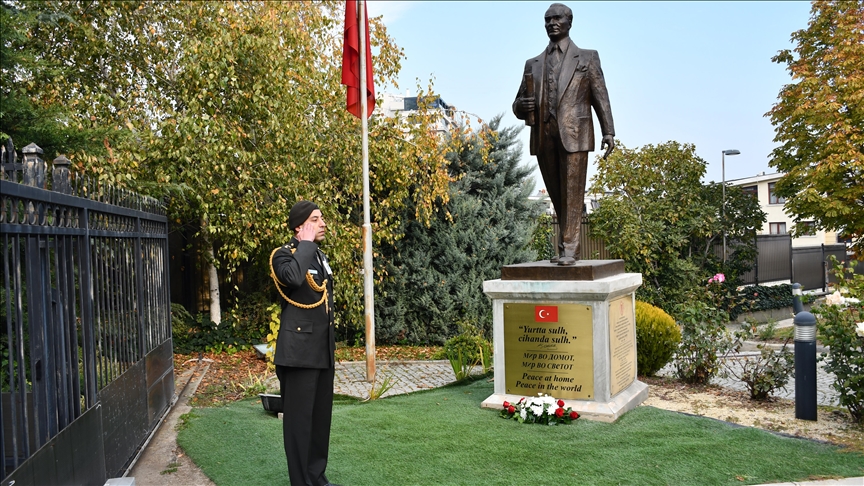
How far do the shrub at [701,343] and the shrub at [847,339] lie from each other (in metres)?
1.47

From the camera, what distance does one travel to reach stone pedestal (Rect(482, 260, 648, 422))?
6.31 metres

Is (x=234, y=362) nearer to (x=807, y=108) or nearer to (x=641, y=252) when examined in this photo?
(x=641, y=252)

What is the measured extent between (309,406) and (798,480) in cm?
324

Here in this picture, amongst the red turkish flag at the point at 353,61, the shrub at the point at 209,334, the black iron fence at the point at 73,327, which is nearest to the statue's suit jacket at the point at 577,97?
the red turkish flag at the point at 353,61

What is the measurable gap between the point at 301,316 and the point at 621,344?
140 inches

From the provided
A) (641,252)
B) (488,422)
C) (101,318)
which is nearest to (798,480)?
(488,422)

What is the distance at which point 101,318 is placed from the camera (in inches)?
193

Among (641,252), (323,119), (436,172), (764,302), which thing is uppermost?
(323,119)

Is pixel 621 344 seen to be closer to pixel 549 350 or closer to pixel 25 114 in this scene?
pixel 549 350

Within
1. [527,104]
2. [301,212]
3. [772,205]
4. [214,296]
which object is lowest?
[214,296]

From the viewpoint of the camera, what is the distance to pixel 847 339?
6320 mm

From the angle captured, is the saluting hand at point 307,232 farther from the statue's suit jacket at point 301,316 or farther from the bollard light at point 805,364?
the bollard light at point 805,364

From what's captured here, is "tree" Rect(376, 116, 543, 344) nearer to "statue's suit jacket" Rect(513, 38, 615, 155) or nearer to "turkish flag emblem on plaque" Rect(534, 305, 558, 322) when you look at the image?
"statue's suit jacket" Rect(513, 38, 615, 155)

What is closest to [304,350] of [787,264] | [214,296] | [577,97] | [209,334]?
[577,97]
